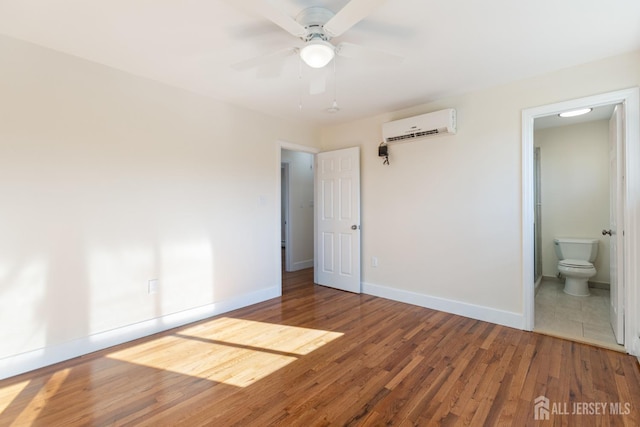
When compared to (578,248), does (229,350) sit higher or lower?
lower

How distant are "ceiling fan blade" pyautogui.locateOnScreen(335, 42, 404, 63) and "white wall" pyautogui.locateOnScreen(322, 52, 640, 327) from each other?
1.70 metres

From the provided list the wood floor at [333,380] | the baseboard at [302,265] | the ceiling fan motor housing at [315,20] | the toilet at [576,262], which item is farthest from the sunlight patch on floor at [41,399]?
the toilet at [576,262]

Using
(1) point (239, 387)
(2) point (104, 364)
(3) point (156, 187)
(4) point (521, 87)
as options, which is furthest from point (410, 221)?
(2) point (104, 364)

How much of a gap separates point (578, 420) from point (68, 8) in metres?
3.89

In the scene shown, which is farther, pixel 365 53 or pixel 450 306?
pixel 450 306

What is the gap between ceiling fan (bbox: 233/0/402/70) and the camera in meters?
1.44

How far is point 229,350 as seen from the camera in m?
2.48

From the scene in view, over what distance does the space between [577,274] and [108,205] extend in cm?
533

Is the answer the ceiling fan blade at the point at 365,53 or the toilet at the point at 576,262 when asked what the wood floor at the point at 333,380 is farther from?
the ceiling fan blade at the point at 365,53

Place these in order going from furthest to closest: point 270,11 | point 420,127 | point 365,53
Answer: point 420,127 < point 365,53 < point 270,11

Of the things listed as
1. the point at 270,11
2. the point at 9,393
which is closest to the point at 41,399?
the point at 9,393

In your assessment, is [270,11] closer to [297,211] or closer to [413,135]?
[413,135]

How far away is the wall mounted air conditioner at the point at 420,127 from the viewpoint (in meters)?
3.18

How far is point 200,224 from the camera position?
10.5ft
